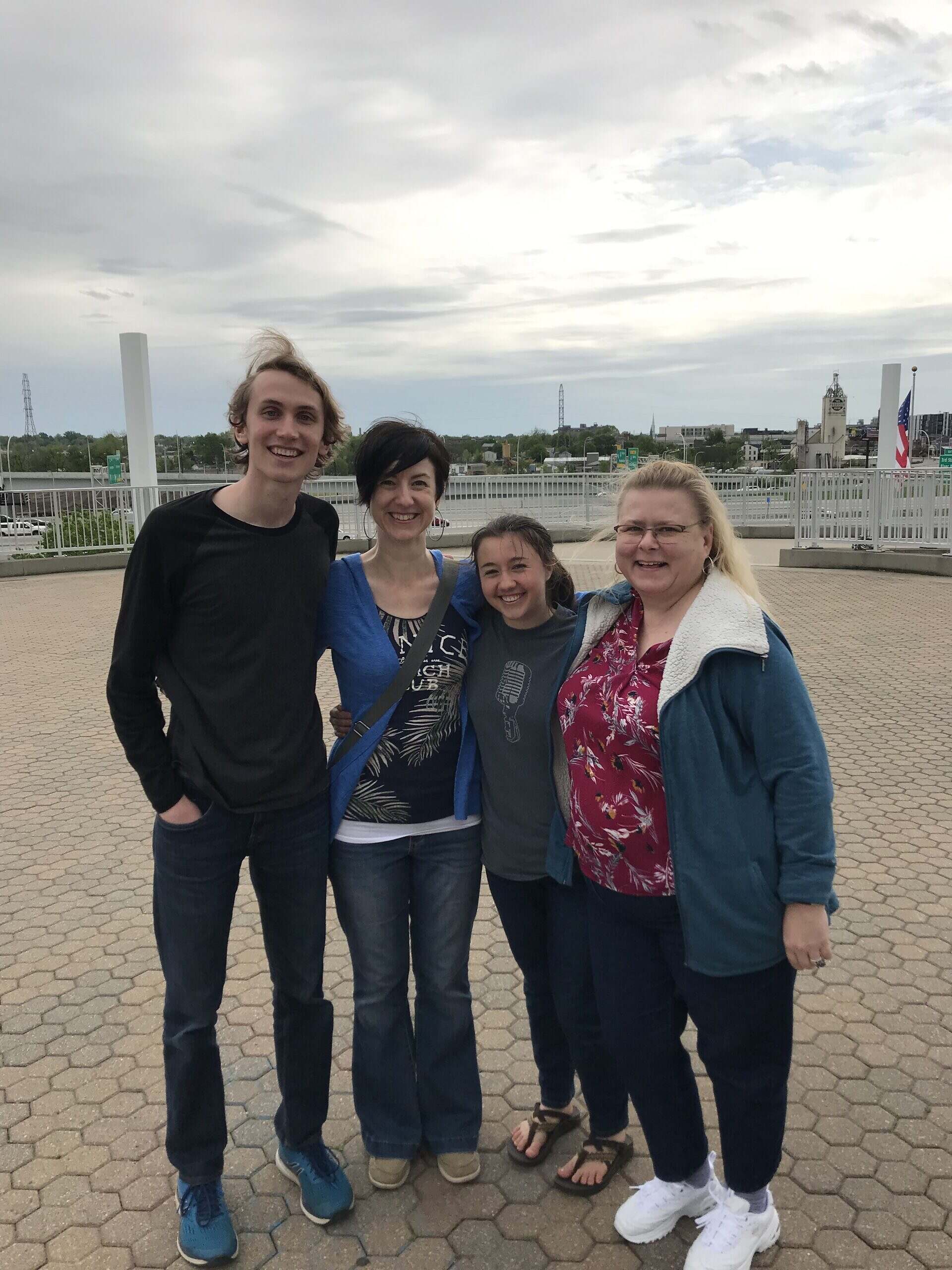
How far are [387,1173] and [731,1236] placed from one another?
902mm

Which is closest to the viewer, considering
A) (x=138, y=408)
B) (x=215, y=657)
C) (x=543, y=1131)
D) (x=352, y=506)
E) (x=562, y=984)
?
(x=215, y=657)

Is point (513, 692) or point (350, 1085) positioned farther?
point (350, 1085)

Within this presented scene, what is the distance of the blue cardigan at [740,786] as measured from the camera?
76.2 inches

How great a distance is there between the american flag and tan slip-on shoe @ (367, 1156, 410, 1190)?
69.0 feet

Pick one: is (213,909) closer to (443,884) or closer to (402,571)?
(443,884)

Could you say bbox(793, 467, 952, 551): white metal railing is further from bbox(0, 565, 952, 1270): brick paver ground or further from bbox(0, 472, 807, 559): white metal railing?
bbox(0, 565, 952, 1270): brick paver ground

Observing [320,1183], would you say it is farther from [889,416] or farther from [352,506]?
[889,416]

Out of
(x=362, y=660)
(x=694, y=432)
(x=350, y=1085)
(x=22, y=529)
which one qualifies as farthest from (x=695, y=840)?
(x=694, y=432)

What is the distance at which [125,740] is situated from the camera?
7.39 feet

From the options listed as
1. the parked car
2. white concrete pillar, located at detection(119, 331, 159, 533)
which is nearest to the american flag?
white concrete pillar, located at detection(119, 331, 159, 533)

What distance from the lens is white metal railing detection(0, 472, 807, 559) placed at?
18125mm

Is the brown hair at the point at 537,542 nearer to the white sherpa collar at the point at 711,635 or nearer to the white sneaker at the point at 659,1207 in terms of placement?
the white sherpa collar at the point at 711,635

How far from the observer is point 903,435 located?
21281 millimetres

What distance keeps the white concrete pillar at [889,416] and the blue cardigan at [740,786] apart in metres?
19.7
